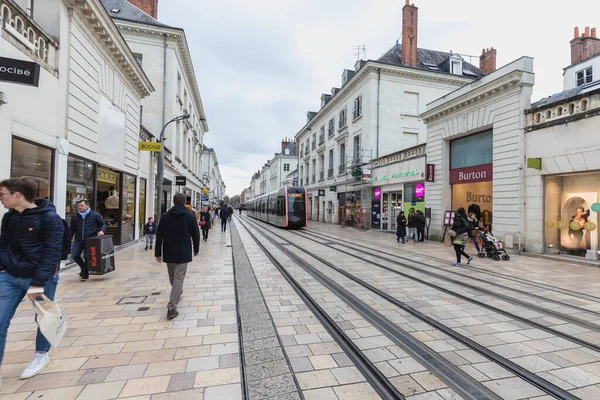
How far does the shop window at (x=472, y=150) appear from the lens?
12859mm

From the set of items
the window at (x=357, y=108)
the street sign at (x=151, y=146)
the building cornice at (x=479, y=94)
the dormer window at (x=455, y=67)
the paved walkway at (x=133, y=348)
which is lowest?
the paved walkway at (x=133, y=348)

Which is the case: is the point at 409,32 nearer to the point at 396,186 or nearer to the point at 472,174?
the point at 396,186

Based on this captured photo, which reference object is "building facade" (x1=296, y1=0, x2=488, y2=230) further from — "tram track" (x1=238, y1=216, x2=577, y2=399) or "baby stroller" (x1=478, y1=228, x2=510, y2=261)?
"tram track" (x1=238, y1=216, x2=577, y2=399)

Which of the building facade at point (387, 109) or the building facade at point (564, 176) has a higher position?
the building facade at point (387, 109)

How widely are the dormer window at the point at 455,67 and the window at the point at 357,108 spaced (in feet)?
25.3

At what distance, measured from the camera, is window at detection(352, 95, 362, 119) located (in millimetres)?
24891

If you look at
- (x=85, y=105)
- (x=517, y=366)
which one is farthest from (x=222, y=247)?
(x=517, y=366)

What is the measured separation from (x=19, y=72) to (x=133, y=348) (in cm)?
412

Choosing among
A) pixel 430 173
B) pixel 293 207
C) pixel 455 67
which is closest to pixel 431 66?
pixel 455 67

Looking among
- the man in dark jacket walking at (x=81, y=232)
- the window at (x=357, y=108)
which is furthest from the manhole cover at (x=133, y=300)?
the window at (x=357, y=108)

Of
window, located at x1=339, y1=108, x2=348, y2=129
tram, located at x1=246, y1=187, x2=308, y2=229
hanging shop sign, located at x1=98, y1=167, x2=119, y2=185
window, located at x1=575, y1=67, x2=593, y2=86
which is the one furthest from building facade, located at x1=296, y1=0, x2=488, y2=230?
hanging shop sign, located at x1=98, y1=167, x2=119, y2=185

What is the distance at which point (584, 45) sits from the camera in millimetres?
21125

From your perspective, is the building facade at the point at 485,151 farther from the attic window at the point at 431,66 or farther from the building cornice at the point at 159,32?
the building cornice at the point at 159,32

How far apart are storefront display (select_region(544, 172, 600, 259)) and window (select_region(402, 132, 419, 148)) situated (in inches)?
550
